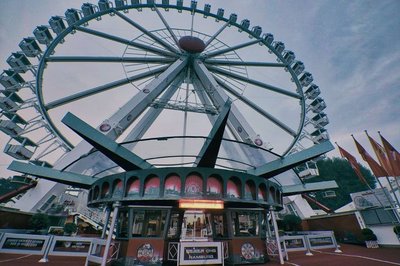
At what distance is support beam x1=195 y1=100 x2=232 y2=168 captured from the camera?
32.4 ft

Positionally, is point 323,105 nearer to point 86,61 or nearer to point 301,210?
point 301,210

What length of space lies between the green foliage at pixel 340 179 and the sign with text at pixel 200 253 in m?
62.3

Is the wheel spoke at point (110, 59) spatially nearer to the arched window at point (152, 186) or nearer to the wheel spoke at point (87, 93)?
the wheel spoke at point (87, 93)

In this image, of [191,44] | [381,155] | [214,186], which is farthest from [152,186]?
[191,44]

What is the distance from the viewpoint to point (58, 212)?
1307 inches

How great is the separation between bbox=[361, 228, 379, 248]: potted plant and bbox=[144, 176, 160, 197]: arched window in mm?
23666

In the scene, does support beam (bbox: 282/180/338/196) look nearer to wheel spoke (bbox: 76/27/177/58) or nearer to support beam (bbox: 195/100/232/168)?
Answer: support beam (bbox: 195/100/232/168)

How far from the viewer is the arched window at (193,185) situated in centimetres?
1192

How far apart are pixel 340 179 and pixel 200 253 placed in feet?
242

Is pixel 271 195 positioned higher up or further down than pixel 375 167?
further down

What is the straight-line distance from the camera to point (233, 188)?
12.9 meters

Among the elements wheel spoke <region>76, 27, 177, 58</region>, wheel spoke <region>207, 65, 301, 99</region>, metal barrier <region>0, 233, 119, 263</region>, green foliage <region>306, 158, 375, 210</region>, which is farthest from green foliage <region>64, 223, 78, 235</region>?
green foliage <region>306, 158, 375, 210</region>

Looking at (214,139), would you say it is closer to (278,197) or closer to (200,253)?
(200,253)

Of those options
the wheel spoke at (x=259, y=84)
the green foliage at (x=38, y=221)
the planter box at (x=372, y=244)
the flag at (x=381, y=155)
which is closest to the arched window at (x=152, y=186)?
the flag at (x=381, y=155)
